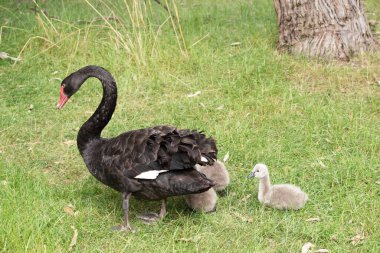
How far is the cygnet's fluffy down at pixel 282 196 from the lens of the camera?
12.2ft

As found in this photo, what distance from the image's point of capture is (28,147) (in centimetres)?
489

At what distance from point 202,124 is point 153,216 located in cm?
149

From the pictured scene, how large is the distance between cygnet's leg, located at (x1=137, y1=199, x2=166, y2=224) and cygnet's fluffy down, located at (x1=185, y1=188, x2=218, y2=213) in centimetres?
16

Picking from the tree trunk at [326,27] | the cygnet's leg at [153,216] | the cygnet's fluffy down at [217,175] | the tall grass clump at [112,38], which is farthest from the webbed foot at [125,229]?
the tree trunk at [326,27]

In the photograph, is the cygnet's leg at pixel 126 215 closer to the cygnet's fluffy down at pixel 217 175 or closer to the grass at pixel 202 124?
the grass at pixel 202 124

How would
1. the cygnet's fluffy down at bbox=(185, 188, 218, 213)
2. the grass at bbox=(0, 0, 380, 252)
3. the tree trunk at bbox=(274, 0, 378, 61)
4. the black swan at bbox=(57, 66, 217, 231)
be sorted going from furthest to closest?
the tree trunk at bbox=(274, 0, 378, 61)
the cygnet's fluffy down at bbox=(185, 188, 218, 213)
the grass at bbox=(0, 0, 380, 252)
the black swan at bbox=(57, 66, 217, 231)

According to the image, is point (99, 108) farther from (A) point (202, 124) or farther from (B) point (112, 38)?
(B) point (112, 38)

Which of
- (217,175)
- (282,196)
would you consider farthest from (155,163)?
(282,196)

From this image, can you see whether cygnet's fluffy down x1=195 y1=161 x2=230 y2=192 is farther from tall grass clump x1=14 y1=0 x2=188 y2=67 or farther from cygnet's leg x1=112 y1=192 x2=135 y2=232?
tall grass clump x1=14 y1=0 x2=188 y2=67

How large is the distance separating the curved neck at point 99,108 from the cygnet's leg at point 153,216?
0.62m

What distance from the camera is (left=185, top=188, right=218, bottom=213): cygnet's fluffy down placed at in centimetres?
370

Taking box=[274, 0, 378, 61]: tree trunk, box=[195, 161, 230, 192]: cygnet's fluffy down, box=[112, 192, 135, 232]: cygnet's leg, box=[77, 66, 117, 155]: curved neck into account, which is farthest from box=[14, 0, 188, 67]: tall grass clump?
box=[112, 192, 135, 232]: cygnet's leg

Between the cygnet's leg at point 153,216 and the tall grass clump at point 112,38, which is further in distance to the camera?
the tall grass clump at point 112,38

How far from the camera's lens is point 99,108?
397 cm
